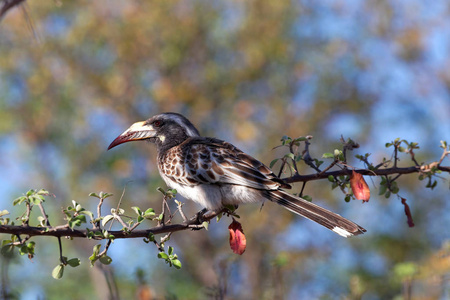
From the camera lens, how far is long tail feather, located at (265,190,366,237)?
333 centimetres

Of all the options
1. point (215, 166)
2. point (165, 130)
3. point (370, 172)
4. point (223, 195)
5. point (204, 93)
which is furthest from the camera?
point (204, 93)

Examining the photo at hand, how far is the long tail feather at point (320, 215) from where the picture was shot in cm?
333

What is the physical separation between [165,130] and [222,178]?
3.80ft

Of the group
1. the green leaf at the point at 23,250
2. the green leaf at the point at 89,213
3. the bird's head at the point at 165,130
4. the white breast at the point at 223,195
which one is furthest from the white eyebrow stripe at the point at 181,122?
the green leaf at the point at 23,250

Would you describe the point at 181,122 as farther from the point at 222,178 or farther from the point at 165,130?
the point at 222,178

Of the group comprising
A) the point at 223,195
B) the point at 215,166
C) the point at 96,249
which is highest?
the point at 215,166

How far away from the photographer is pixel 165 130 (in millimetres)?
5117

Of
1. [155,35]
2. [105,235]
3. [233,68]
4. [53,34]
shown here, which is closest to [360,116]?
[233,68]

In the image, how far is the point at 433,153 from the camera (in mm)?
13016

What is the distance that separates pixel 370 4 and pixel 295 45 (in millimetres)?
2341

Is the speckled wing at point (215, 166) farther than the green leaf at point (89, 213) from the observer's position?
Yes

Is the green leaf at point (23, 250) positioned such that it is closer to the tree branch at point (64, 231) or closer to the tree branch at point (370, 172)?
the tree branch at point (64, 231)

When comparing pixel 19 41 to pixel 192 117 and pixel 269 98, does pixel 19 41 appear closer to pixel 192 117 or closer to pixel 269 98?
pixel 192 117

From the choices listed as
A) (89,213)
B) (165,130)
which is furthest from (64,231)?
(165,130)
